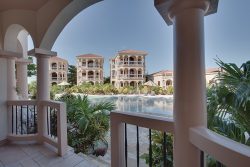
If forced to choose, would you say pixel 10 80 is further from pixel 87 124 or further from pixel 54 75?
pixel 54 75

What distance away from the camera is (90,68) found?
28.5 m

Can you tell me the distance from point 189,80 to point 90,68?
27823mm

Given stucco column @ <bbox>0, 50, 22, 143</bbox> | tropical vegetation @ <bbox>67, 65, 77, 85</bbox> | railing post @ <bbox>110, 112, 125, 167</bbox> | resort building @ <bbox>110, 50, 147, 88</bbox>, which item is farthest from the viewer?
tropical vegetation @ <bbox>67, 65, 77, 85</bbox>

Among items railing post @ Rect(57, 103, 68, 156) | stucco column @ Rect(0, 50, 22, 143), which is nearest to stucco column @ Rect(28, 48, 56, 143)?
stucco column @ Rect(0, 50, 22, 143)

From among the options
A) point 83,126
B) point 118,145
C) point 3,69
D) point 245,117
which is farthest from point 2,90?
point 245,117

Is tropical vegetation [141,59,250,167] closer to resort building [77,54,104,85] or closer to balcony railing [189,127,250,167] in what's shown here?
balcony railing [189,127,250,167]

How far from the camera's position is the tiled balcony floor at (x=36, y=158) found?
3.01 metres

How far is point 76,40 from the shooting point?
32.1 m

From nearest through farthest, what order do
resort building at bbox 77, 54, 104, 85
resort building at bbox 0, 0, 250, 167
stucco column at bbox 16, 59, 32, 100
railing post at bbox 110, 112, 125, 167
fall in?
resort building at bbox 0, 0, 250, 167, railing post at bbox 110, 112, 125, 167, stucco column at bbox 16, 59, 32, 100, resort building at bbox 77, 54, 104, 85

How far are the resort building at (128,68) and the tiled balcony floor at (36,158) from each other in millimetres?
21472

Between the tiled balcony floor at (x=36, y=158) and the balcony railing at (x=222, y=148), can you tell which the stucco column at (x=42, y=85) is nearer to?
the tiled balcony floor at (x=36, y=158)

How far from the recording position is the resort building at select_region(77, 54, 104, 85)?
28.6 m

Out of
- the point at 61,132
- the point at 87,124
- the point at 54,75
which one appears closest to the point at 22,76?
the point at 87,124

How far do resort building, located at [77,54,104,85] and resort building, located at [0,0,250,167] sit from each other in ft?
74.1
